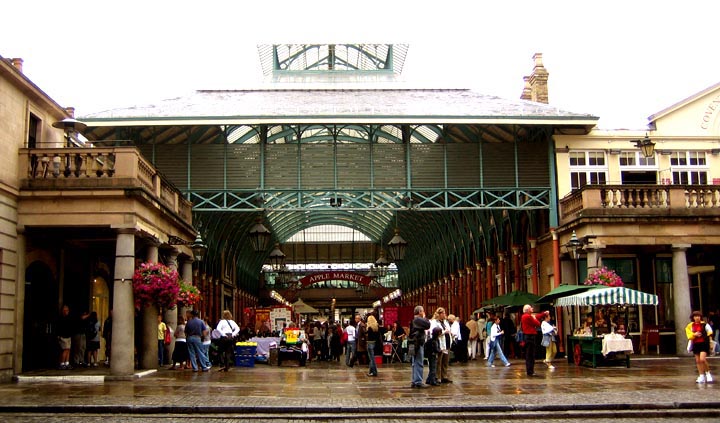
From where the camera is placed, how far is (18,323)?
19594 mm

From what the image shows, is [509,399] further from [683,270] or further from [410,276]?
[410,276]

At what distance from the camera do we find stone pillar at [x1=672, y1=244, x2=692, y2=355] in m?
27.0

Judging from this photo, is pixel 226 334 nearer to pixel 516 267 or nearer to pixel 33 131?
pixel 33 131

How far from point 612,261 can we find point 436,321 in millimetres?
14054

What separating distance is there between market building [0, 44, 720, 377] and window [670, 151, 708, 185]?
5 centimetres

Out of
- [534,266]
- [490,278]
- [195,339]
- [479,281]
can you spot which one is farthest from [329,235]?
[195,339]

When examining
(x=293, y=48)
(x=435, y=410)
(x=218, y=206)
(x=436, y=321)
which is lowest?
(x=435, y=410)

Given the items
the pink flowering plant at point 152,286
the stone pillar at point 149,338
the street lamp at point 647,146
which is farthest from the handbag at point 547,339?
the stone pillar at point 149,338

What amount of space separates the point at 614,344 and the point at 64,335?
1404 cm

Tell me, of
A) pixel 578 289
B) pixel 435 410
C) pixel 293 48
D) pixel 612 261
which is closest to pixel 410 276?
pixel 293 48

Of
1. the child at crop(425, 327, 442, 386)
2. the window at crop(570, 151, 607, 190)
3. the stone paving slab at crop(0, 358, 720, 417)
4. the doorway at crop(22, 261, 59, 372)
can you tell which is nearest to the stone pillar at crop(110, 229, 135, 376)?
the stone paving slab at crop(0, 358, 720, 417)

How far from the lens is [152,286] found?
20219 millimetres

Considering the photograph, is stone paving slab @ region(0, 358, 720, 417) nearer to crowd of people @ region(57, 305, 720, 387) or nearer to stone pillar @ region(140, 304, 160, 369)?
crowd of people @ region(57, 305, 720, 387)

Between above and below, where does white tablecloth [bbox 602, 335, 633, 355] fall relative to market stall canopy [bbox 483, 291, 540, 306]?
below
